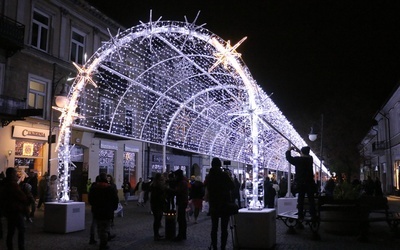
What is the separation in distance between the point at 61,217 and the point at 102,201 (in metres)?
2.85

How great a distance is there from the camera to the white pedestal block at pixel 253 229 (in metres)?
8.80

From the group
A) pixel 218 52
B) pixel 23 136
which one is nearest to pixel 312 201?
pixel 218 52

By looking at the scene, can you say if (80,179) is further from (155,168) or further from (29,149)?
(155,168)

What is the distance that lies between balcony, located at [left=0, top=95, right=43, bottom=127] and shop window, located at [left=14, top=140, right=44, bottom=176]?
58.4 inches

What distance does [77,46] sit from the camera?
2583 centimetres

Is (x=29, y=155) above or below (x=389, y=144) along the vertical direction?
below

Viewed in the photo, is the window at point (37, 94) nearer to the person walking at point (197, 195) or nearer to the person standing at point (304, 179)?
the person walking at point (197, 195)

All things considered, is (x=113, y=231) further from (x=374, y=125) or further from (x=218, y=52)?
(x=374, y=125)

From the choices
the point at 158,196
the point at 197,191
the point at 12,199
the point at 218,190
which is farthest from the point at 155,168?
the point at 218,190

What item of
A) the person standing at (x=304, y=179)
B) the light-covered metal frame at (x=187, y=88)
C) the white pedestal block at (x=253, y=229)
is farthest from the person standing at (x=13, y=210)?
the person standing at (x=304, y=179)

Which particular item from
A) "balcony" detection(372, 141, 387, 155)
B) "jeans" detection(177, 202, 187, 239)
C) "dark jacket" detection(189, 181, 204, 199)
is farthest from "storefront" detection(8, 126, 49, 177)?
"balcony" detection(372, 141, 387, 155)

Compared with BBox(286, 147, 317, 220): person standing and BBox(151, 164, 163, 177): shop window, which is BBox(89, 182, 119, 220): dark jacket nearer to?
BBox(286, 147, 317, 220): person standing

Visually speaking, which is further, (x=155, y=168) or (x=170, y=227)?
(x=155, y=168)

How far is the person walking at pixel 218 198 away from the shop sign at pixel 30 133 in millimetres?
15036
